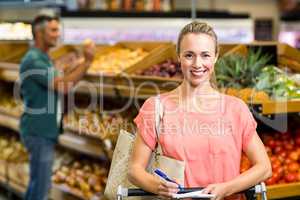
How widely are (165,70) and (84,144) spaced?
1.08 metres

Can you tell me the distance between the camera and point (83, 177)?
613 cm

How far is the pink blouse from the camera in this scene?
2752 mm

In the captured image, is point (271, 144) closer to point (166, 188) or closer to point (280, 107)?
point (280, 107)

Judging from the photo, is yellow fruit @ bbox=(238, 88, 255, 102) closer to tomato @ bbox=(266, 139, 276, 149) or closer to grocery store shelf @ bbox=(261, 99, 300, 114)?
grocery store shelf @ bbox=(261, 99, 300, 114)

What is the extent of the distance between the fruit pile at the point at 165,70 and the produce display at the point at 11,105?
7.51 ft

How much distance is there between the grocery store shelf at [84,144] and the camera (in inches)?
223

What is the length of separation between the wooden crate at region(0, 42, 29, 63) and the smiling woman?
543 centimetres

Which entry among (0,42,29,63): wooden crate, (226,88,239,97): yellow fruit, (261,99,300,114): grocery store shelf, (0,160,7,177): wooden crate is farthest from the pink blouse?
(0,42,29,63): wooden crate

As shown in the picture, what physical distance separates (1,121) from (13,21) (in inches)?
52.2

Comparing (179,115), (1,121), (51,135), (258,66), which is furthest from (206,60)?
(1,121)

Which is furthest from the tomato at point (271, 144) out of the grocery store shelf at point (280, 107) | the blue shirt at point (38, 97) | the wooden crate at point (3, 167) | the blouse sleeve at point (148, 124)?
the wooden crate at point (3, 167)

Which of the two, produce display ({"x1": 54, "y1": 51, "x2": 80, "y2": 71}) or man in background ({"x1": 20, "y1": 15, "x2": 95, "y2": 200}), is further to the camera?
produce display ({"x1": 54, "y1": 51, "x2": 80, "y2": 71})

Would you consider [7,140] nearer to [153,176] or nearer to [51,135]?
[51,135]

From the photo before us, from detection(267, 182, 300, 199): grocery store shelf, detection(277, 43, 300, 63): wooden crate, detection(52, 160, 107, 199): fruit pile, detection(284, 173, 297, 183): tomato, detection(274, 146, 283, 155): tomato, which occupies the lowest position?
detection(52, 160, 107, 199): fruit pile
